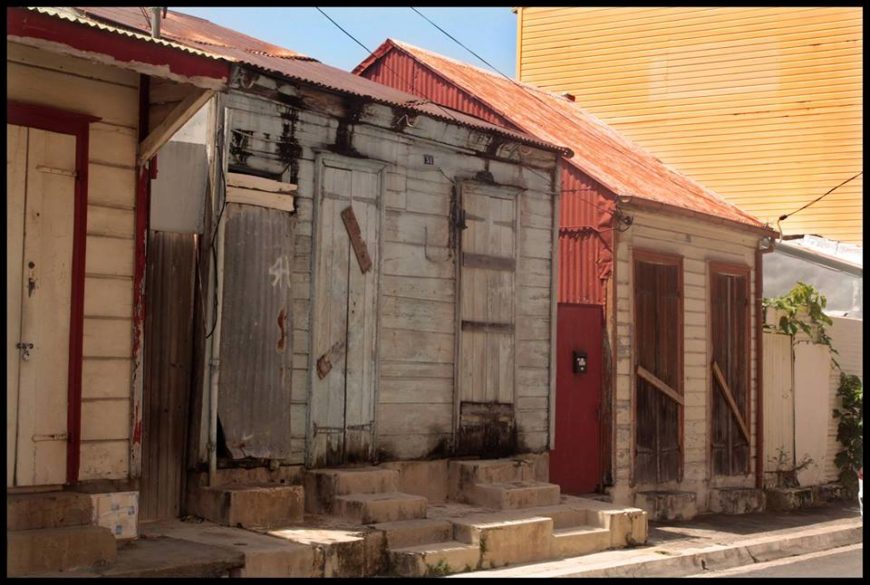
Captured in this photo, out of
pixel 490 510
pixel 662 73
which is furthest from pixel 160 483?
pixel 662 73

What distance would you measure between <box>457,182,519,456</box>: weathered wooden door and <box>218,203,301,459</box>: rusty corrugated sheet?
7.75 ft

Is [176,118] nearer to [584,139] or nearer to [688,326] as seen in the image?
[688,326]

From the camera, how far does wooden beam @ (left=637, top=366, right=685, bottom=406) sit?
15391 millimetres

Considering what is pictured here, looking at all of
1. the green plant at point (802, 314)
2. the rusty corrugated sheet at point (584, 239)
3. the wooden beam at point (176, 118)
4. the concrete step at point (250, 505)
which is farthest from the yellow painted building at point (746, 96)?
the wooden beam at point (176, 118)

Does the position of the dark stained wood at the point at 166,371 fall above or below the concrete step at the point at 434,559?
above

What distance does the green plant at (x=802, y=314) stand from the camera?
60.7 ft

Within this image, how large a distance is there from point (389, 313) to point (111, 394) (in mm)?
3819

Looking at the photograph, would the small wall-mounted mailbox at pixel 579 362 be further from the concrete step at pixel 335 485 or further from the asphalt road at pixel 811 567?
the concrete step at pixel 335 485

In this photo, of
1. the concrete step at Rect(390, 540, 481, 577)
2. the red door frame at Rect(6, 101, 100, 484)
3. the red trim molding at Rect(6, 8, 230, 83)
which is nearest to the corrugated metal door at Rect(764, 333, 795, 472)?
the concrete step at Rect(390, 540, 481, 577)

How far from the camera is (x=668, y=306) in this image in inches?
626

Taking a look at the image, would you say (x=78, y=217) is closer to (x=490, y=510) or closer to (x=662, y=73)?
(x=490, y=510)

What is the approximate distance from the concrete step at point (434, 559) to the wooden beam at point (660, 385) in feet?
18.1

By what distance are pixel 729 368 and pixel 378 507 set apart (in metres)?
8.11

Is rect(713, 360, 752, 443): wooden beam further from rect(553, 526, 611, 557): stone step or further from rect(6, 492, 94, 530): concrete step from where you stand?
rect(6, 492, 94, 530): concrete step
